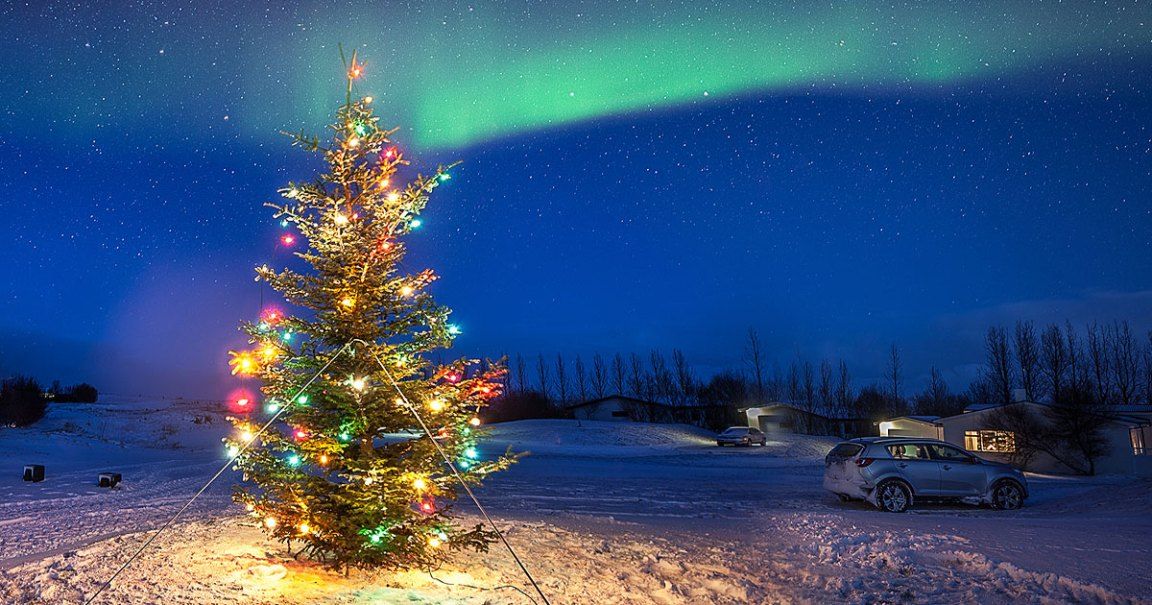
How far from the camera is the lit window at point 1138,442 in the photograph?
109ft

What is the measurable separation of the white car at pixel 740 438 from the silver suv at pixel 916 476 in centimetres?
3396

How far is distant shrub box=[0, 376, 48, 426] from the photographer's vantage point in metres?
45.3

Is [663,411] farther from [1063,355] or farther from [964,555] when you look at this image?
[964,555]

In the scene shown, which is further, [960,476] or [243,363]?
[960,476]

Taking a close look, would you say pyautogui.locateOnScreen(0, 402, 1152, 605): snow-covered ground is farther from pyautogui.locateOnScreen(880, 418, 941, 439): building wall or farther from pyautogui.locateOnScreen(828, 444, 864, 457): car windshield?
pyautogui.locateOnScreen(880, 418, 941, 439): building wall

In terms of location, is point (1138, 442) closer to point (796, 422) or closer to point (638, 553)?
point (638, 553)

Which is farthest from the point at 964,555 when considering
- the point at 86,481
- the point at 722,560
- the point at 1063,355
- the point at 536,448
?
the point at 1063,355

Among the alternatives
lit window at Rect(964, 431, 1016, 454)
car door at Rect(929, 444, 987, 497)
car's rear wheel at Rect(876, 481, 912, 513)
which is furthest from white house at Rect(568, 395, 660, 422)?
car's rear wheel at Rect(876, 481, 912, 513)

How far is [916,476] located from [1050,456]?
82.6 feet

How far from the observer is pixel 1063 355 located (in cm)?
6394

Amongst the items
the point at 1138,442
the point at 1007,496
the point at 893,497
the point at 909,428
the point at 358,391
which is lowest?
the point at 1138,442

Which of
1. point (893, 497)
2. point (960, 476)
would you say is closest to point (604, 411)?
point (960, 476)

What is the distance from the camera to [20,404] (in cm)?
4575

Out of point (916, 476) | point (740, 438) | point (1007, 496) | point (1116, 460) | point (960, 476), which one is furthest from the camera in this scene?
point (740, 438)
